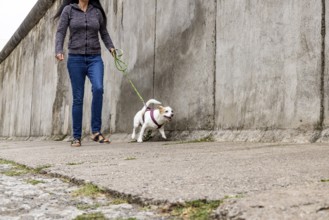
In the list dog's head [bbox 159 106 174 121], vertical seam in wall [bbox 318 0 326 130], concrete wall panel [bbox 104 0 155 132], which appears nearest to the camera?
vertical seam in wall [bbox 318 0 326 130]

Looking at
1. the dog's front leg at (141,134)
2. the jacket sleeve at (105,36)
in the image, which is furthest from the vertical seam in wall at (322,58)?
the jacket sleeve at (105,36)

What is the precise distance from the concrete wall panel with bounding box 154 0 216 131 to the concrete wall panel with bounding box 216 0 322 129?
6.3 inches

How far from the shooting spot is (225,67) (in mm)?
3938

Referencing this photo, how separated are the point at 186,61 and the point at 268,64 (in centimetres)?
123

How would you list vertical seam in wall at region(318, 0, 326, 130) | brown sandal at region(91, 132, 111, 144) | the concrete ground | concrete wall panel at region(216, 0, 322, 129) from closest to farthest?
the concrete ground, vertical seam in wall at region(318, 0, 326, 130), concrete wall panel at region(216, 0, 322, 129), brown sandal at region(91, 132, 111, 144)

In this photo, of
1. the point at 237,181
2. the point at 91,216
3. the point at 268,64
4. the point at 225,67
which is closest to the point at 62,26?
the point at 225,67

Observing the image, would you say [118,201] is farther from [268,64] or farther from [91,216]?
[268,64]

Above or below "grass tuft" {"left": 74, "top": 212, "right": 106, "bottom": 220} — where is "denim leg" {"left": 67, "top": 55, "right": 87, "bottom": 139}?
above

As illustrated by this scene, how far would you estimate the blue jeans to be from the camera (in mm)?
4891

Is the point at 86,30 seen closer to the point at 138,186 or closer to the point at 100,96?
the point at 100,96

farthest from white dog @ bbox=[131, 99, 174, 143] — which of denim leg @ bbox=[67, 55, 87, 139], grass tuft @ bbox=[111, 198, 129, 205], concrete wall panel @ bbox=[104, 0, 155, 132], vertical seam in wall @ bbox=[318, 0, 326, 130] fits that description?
grass tuft @ bbox=[111, 198, 129, 205]

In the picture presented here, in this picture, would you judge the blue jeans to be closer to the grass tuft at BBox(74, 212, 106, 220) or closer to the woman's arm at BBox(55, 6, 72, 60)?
the woman's arm at BBox(55, 6, 72, 60)

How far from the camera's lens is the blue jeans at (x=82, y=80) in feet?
16.0

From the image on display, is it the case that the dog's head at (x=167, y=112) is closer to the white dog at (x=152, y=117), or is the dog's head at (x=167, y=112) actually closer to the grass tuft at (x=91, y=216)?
the white dog at (x=152, y=117)
